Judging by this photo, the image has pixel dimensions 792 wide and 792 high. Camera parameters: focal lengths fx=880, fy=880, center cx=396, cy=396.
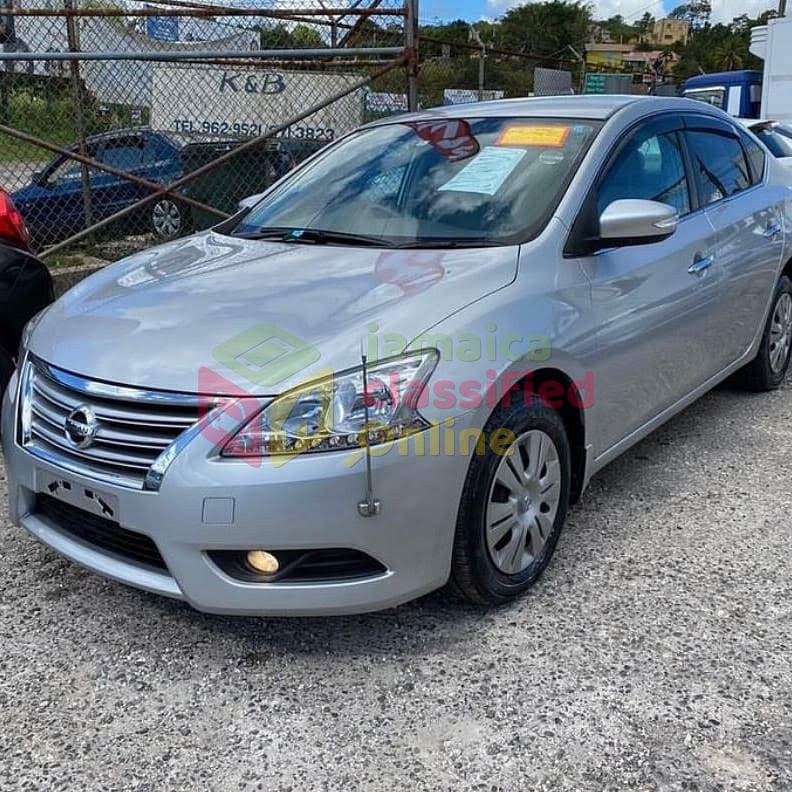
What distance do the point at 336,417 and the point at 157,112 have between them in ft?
21.3

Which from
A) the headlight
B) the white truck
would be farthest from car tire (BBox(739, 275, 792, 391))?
the white truck

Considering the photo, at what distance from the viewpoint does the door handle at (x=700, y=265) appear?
3.69 metres

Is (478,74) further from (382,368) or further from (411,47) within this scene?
(382,368)

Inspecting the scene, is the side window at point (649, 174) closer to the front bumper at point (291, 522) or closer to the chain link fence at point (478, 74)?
the front bumper at point (291, 522)

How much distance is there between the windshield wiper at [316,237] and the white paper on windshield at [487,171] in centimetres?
38

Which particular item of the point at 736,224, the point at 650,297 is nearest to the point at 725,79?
the point at 736,224

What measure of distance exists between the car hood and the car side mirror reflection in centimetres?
38

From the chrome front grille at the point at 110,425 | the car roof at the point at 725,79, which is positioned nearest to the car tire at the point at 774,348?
the chrome front grille at the point at 110,425

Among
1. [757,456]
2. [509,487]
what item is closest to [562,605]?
[509,487]

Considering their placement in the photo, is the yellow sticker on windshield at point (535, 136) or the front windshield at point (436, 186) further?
the yellow sticker on windshield at point (535, 136)

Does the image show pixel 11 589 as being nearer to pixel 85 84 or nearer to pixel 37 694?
pixel 37 694

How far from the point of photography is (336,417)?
2359 mm

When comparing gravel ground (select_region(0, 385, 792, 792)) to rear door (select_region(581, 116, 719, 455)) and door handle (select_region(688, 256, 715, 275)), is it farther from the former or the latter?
door handle (select_region(688, 256, 715, 275))

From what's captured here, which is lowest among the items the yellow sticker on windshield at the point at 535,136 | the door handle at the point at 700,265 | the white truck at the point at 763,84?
the door handle at the point at 700,265
